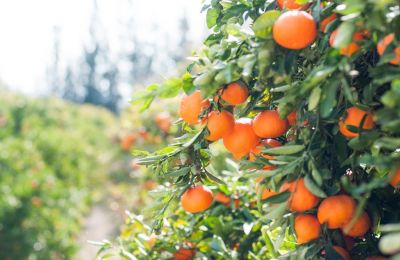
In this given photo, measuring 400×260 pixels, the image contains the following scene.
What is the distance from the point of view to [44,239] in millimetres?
5125

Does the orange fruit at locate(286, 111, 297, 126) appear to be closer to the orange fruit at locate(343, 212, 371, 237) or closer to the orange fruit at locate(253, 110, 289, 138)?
the orange fruit at locate(253, 110, 289, 138)

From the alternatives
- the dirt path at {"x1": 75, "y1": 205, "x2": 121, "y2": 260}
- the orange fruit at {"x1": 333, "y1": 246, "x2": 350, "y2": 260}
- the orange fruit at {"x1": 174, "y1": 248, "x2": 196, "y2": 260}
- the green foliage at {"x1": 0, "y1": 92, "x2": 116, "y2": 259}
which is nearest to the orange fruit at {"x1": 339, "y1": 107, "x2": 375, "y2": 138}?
the orange fruit at {"x1": 333, "y1": 246, "x2": 350, "y2": 260}

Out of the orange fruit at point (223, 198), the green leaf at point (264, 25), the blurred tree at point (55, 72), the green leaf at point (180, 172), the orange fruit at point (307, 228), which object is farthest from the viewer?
the blurred tree at point (55, 72)

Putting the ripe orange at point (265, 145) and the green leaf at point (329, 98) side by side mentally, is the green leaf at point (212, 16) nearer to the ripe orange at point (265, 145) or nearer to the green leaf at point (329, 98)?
the ripe orange at point (265, 145)

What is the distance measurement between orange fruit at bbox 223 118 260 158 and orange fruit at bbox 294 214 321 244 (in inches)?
6.9

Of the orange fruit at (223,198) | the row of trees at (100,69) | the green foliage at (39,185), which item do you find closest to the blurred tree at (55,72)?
the row of trees at (100,69)

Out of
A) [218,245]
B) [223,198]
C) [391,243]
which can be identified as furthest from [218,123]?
[223,198]

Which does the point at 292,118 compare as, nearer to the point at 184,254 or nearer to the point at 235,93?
the point at 235,93

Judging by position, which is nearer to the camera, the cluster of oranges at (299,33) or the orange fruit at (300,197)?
the cluster of oranges at (299,33)

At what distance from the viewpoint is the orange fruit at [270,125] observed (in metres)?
0.98

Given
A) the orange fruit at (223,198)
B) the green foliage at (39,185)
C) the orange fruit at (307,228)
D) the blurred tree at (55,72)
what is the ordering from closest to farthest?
the orange fruit at (307,228)
the orange fruit at (223,198)
the green foliage at (39,185)
the blurred tree at (55,72)

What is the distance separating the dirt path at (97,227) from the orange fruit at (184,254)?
4368 mm

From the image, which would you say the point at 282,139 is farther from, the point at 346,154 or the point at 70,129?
the point at 70,129

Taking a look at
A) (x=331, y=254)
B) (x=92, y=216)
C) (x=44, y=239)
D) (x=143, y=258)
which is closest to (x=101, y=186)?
(x=92, y=216)
